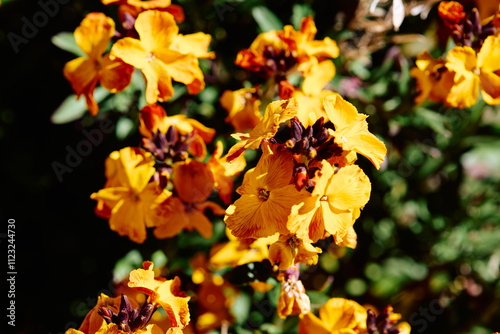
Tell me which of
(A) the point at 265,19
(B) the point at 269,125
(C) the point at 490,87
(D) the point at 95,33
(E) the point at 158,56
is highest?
(D) the point at 95,33

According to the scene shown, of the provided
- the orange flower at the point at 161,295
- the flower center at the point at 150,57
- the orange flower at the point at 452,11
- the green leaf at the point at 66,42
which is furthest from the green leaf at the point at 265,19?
the orange flower at the point at 161,295

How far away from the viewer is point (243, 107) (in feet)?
5.89

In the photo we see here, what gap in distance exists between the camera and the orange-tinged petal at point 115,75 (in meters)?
1.60

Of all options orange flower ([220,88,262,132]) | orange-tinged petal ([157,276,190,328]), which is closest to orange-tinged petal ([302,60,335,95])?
orange flower ([220,88,262,132])

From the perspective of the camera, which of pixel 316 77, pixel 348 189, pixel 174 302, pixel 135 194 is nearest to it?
pixel 348 189

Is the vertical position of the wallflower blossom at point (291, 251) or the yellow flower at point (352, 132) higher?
the yellow flower at point (352, 132)

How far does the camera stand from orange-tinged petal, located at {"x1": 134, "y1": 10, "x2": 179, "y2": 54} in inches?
62.1

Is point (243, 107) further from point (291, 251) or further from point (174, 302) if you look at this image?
point (174, 302)

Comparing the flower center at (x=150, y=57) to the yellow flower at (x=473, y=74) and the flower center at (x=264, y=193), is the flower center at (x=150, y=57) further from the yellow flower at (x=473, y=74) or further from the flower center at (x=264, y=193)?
the yellow flower at (x=473, y=74)

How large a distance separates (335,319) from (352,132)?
2.26 ft

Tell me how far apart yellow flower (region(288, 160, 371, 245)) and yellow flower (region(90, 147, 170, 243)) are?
23.2 inches

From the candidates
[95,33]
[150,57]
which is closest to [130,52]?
[150,57]

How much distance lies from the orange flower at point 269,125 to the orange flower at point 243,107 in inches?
18.6

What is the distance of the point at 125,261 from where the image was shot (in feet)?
6.44
